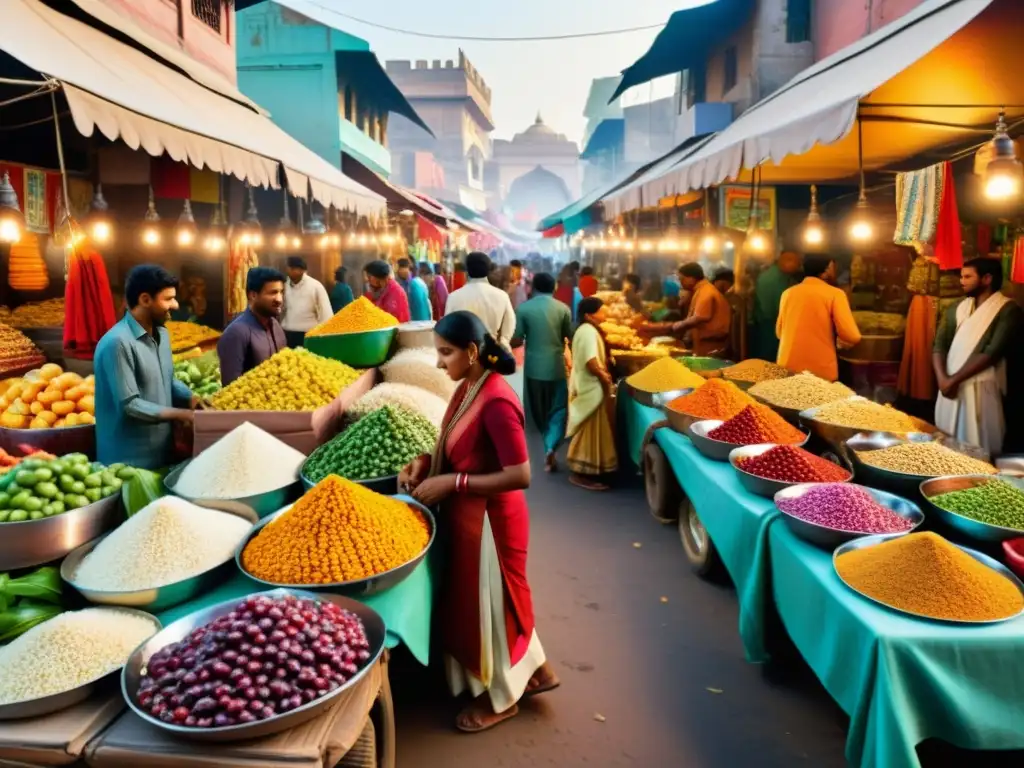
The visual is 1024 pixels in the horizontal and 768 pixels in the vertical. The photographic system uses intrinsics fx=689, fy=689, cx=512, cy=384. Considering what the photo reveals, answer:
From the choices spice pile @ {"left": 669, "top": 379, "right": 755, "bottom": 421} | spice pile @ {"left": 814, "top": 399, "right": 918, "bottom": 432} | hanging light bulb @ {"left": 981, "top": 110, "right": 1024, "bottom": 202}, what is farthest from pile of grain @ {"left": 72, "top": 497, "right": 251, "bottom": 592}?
hanging light bulb @ {"left": 981, "top": 110, "right": 1024, "bottom": 202}

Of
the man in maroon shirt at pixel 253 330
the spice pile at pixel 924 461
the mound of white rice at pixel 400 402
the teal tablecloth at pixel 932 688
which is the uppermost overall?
the man in maroon shirt at pixel 253 330

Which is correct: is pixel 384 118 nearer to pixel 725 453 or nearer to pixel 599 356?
pixel 599 356

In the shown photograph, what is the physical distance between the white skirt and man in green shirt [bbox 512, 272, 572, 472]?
11.9ft

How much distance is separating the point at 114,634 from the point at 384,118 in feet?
71.8

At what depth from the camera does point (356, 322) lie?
178 inches

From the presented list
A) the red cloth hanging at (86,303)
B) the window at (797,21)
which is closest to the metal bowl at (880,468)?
the red cloth hanging at (86,303)

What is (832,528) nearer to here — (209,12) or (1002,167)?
(1002,167)

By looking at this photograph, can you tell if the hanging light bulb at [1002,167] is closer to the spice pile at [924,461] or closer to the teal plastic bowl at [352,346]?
the spice pile at [924,461]

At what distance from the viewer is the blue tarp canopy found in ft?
39.0

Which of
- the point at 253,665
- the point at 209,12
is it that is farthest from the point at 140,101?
the point at 209,12

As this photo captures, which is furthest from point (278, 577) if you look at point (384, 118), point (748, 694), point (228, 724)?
point (384, 118)

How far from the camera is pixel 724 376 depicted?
5.64m

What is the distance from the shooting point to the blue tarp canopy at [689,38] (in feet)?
39.0

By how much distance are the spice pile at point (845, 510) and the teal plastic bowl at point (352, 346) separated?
105 inches
